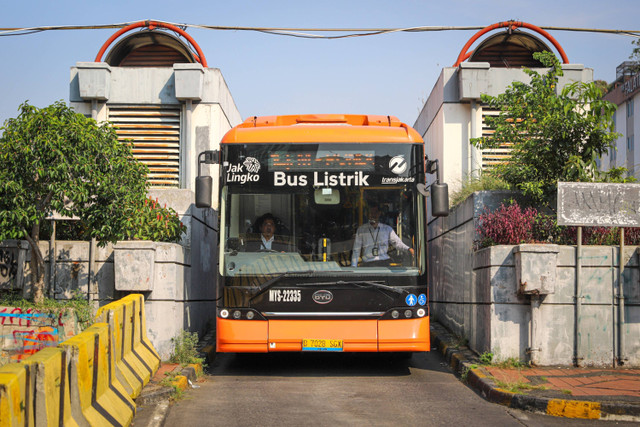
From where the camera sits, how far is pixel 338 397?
8.62 m

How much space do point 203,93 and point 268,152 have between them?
6.76 metres

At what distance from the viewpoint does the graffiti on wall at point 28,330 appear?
1033 centimetres

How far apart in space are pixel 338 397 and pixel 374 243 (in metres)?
2.26

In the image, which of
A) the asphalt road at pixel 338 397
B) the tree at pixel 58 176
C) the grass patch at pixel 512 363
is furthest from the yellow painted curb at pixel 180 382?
the grass patch at pixel 512 363

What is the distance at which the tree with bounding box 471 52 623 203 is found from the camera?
1138cm

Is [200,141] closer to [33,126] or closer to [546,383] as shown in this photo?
[33,126]

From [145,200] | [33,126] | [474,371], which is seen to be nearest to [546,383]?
[474,371]

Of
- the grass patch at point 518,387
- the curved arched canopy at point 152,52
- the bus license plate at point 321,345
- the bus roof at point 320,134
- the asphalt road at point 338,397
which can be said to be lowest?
the asphalt road at point 338,397

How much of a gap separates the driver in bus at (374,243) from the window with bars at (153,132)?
7.57 metres

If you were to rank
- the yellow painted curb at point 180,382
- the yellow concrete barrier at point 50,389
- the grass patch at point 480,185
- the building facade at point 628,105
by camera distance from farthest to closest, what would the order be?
the building facade at point 628,105
the grass patch at point 480,185
the yellow painted curb at point 180,382
the yellow concrete barrier at point 50,389

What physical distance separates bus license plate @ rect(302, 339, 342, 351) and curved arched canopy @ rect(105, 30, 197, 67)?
378 inches

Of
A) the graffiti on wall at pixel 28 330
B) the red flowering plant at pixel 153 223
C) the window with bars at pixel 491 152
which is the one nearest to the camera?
the graffiti on wall at pixel 28 330

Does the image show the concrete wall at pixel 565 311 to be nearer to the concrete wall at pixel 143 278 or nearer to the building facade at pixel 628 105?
the concrete wall at pixel 143 278

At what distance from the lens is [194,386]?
9.27 meters
